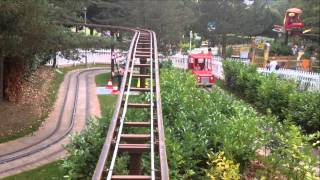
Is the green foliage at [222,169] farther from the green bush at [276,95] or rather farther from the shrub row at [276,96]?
the green bush at [276,95]

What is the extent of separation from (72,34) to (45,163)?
7670 millimetres

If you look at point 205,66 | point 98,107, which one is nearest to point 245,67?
point 205,66

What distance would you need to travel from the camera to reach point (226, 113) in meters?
15.7

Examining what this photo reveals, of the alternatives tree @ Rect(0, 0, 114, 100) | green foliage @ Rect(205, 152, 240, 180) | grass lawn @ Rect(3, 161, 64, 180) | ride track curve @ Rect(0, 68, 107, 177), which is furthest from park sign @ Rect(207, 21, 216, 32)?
green foliage @ Rect(205, 152, 240, 180)

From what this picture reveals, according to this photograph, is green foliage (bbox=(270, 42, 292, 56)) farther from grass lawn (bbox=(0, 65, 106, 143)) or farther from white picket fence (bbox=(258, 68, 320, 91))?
grass lawn (bbox=(0, 65, 106, 143))

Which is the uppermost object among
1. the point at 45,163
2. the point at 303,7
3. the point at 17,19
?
the point at 303,7

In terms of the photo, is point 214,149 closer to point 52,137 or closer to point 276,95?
point 52,137

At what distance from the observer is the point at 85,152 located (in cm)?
1112

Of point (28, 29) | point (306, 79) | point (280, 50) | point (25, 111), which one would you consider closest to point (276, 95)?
point (306, 79)

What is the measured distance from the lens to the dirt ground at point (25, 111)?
18594 millimetres

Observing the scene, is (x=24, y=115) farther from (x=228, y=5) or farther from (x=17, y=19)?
(x=228, y=5)

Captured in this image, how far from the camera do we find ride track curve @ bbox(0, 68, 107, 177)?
1522 cm

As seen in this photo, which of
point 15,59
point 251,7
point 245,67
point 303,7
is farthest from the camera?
point 251,7

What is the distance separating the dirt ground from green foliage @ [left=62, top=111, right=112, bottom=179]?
263 inches
